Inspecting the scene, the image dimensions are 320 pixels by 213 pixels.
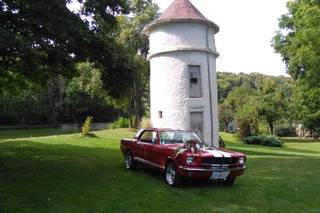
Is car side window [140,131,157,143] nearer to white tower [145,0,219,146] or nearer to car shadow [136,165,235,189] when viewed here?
car shadow [136,165,235,189]

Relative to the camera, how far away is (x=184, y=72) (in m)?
24.4

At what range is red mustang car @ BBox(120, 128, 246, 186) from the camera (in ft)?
37.1

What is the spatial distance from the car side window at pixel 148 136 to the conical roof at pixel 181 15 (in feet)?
37.6

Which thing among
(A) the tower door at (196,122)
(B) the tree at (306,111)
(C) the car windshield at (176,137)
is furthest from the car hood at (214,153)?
(B) the tree at (306,111)

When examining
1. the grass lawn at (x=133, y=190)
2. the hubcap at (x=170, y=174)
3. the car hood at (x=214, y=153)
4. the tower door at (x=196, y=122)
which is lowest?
the grass lawn at (x=133, y=190)

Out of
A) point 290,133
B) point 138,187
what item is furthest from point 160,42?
point 290,133

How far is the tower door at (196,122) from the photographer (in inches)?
971

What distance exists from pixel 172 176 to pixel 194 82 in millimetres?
13373

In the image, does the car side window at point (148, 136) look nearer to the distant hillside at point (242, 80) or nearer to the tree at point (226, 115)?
the tree at point (226, 115)

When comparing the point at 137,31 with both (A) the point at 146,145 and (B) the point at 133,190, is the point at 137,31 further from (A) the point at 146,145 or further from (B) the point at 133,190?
(B) the point at 133,190

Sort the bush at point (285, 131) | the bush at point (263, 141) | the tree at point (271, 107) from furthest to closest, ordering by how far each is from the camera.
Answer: the bush at point (285, 131) → the tree at point (271, 107) → the bush at point (263, 141)

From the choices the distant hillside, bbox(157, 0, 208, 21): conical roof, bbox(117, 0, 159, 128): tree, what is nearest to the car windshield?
bbox(157, 0, 208, 21): conical roof

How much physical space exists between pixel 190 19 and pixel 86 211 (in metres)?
17.2

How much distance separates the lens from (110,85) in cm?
1647
